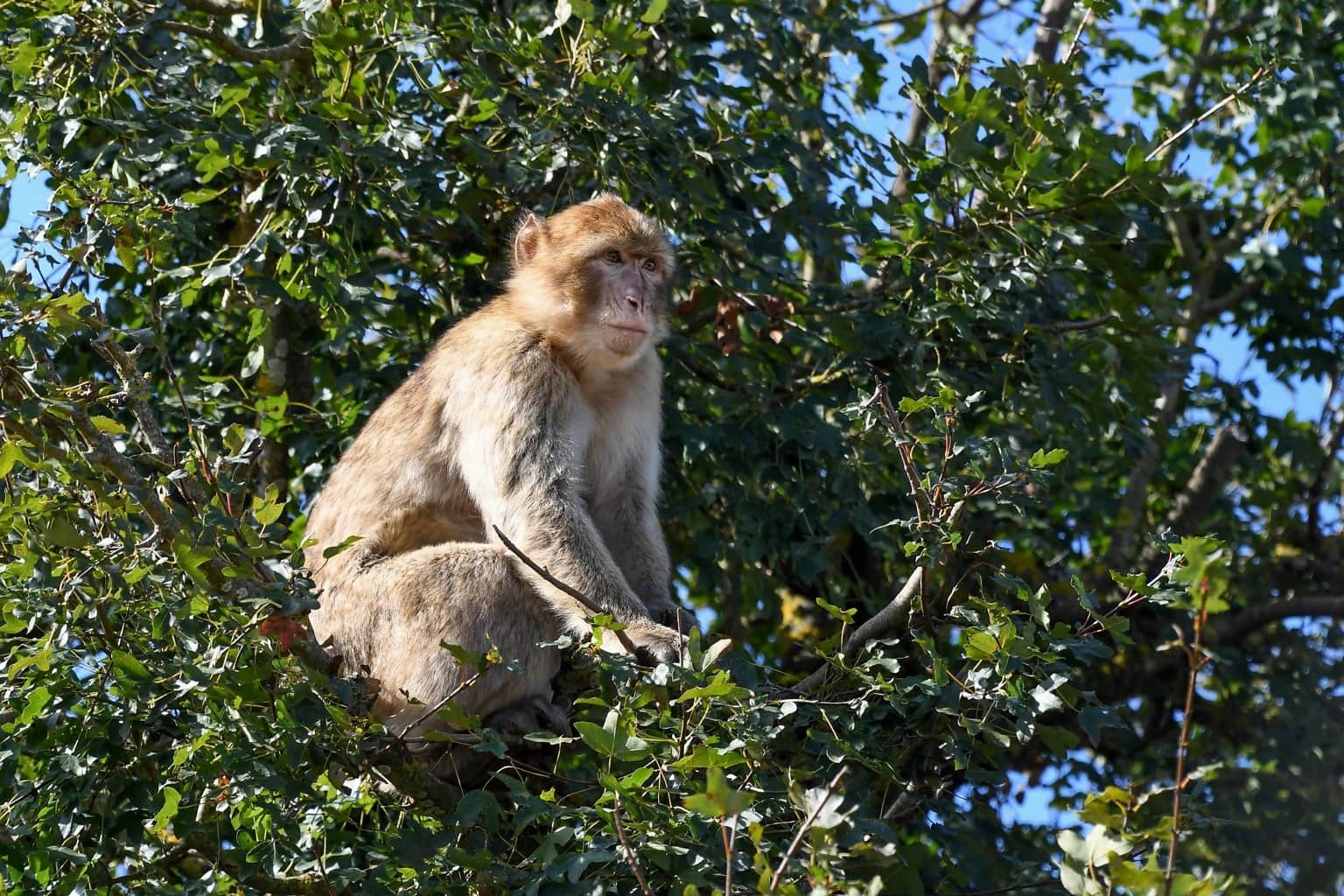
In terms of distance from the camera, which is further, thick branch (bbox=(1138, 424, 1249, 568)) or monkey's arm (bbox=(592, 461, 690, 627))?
thick branch (bbox=(1138, 424, 1249, 568))

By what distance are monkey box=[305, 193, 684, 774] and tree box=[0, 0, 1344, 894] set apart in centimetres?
28

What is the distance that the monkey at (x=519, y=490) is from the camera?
5.34m

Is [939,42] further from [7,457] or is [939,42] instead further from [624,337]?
[7,457]

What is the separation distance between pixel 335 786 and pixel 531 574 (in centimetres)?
103

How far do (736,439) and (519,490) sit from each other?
1155 mm

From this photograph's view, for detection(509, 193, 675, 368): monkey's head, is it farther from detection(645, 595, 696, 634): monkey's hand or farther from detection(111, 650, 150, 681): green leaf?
detection(111, 650, 150, 681): green leaf

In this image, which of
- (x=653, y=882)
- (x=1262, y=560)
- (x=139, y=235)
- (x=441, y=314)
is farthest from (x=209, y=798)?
(x=1262, y=560)

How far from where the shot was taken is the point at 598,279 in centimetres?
615

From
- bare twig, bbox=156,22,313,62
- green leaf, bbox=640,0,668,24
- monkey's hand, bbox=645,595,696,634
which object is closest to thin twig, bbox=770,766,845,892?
monkey's hand, bbox=645,595,696,634

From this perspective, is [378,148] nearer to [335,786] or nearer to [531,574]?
[531,574]

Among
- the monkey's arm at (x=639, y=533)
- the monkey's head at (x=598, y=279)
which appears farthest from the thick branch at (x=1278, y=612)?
the monkey's head at (x=598, y=279)

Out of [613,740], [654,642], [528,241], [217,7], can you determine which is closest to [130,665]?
[613,740]

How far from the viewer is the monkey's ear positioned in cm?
636

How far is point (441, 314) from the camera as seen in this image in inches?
276
